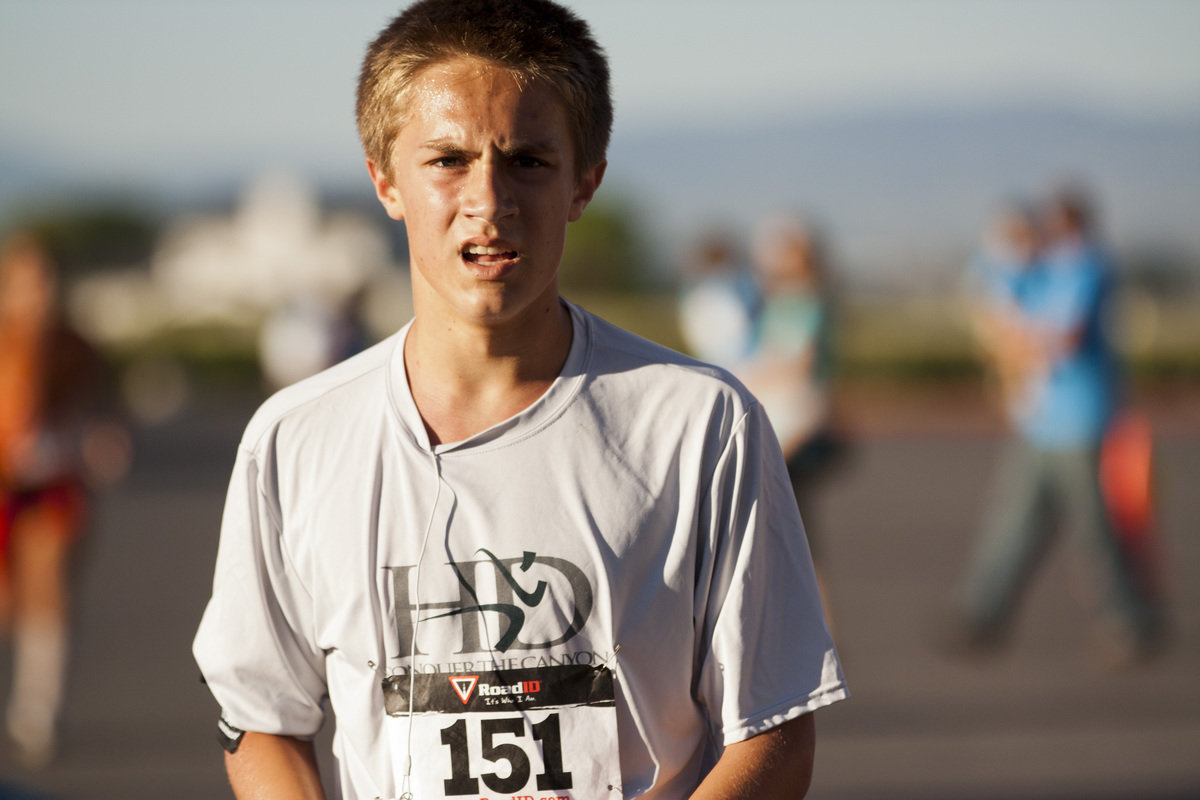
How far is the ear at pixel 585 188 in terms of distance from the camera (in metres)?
2.00

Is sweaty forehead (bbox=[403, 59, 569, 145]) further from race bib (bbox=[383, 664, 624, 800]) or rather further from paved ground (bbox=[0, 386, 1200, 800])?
paved ground (bbox=[0, 386, 1200, 800])

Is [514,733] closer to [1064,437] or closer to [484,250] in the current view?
[484,250]

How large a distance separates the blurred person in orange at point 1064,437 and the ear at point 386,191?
5.88 meters

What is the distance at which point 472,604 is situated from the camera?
1879 millimetres

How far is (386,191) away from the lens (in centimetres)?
202

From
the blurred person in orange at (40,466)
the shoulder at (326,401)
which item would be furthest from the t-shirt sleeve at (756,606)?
the blurred person in orange at (40,466)

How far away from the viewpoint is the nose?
72.7 inches

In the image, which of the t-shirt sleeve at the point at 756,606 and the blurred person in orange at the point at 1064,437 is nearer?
the t-shirt sleeve at the point at 756,606

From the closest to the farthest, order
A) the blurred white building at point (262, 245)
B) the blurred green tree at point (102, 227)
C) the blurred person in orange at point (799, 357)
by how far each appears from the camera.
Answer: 1. the blurred person in orange at point (799, 357)
2. the blurred white building at point (262, 245)
3. the blurred green tree at point (102, 227)

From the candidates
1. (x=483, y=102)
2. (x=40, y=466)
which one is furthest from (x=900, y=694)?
(x=483, y=102)

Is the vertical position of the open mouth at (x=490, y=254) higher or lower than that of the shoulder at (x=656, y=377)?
higher

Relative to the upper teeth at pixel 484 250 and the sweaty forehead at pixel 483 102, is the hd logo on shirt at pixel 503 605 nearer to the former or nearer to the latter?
the upper teeth at pixel 484 250

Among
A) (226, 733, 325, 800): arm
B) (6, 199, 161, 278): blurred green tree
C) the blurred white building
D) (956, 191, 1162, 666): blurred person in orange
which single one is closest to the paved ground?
(956, 191, 1162, 666): blurred person in orange

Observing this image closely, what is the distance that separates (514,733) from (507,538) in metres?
0.27
